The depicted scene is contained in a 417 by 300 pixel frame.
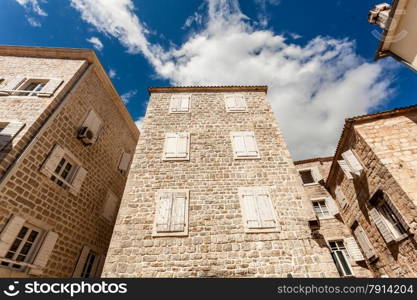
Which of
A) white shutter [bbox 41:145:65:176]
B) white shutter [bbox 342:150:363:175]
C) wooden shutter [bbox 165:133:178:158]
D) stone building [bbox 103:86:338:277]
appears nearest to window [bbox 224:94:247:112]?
stone building [bbox 103:86:338:277]

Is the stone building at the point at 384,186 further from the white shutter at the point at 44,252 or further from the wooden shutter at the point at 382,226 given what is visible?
the white shutter at the point at 44,252

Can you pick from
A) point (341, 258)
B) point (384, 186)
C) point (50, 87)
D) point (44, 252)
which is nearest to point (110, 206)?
point (44, 252)

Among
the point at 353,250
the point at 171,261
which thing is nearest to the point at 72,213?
the point at 171,261

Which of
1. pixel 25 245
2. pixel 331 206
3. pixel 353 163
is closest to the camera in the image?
pixel 25 245

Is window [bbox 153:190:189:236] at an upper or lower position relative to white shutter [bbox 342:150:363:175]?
lower

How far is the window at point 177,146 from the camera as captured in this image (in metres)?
7.18

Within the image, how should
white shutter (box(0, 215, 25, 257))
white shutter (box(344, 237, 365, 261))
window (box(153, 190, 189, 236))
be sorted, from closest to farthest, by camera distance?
white shutter (box(0, 215, 25, 257)) → window (box(153, 190, 189, 236)) → white shutter (box(344, 237, 365, 261))

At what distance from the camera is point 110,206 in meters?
8.95

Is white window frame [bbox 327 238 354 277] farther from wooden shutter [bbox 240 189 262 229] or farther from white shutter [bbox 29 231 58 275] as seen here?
white shutter [bbox 29 231 58 275]

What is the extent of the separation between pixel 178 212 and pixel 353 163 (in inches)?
316

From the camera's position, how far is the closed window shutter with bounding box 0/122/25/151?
Result: 5374 millimetres

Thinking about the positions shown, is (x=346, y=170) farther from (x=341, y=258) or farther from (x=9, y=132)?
(x=9, y=132)

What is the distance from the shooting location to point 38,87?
294 inches

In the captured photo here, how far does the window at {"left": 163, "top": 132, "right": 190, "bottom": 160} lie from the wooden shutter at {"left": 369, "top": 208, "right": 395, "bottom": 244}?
26.5 feet
